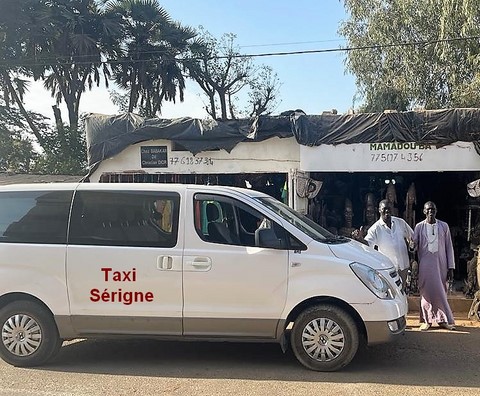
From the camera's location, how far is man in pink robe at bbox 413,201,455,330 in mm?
7270

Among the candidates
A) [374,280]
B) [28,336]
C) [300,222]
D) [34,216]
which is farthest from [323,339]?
[34,216]

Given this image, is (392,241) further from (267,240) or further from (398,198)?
(398,198)

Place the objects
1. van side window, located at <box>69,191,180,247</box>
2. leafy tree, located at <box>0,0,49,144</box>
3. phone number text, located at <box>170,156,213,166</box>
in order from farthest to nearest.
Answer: leafy tree, located at <box>0,0,49,144</box>
phone number text, located at <box>170,156,213,166</box>
van side window, located at <box>69,191,180,247</box>

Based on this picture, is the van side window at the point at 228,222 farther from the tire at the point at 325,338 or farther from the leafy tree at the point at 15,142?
the leafy tree at the point at 15,142

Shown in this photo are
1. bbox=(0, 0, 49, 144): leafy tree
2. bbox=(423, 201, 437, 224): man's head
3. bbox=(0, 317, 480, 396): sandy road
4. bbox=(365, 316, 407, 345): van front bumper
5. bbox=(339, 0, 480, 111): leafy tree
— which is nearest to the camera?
bbox=(0, 317, 480, 396): sandy road

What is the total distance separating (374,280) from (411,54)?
52.9 feet

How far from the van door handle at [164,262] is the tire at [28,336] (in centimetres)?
127

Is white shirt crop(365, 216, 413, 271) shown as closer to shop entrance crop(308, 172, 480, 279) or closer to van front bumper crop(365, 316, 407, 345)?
van front bumper crop(365, 316, 407, 345)

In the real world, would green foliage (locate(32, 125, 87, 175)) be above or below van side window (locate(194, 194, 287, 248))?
above

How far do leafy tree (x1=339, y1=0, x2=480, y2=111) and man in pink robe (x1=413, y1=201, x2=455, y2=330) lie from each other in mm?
10806

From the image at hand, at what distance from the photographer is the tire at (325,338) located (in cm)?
527

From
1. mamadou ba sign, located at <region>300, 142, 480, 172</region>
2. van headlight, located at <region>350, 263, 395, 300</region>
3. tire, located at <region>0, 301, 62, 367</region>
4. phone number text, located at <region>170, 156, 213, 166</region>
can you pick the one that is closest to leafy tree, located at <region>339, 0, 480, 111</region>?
mamadou ba sign, located at <region>300, 142, 480, 172</region>

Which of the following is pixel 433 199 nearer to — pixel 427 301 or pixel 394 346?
pixel 427 301

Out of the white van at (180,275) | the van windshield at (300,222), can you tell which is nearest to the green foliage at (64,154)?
the white van at (180,275)
